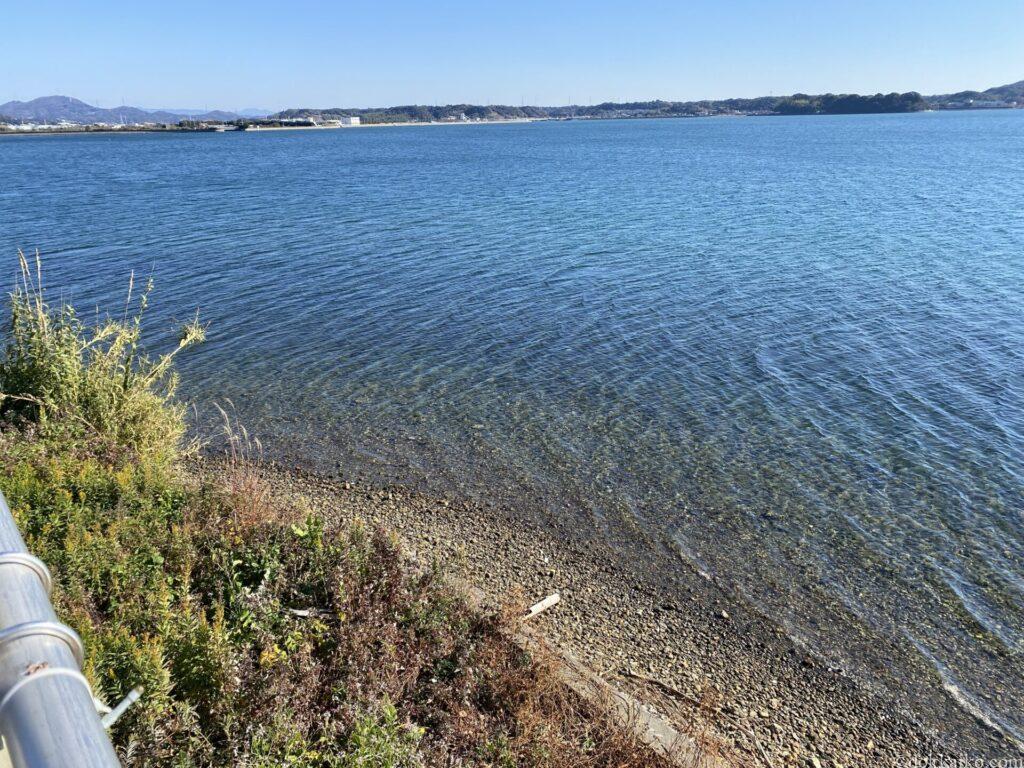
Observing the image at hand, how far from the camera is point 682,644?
32.9 feet

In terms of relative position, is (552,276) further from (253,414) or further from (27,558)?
(27,558)

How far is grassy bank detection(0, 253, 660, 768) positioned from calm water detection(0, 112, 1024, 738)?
5.04 m

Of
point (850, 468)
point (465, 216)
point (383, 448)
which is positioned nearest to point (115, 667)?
point (383, 448)

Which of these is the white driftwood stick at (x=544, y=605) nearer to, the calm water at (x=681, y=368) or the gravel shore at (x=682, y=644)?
the gravel shore at (x=682, y=644)

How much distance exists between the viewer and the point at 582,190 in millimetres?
59594

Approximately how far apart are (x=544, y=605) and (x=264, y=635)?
4634 millimetres

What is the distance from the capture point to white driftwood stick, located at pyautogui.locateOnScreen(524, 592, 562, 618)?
10.0 metres

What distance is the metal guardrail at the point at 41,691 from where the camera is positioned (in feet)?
5.21

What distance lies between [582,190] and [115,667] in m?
57.9

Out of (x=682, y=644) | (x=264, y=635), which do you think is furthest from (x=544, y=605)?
(x=264, y=635)

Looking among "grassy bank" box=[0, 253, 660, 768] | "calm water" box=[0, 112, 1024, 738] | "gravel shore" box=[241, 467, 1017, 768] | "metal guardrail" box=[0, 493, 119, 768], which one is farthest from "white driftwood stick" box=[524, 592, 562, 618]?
"metal guardrail" box=[0, 493, 119, 768]

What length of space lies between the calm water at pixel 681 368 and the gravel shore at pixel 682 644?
28.6 inches

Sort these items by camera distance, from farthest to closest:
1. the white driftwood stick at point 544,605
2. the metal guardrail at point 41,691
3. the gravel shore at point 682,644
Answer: the white driftwood stick at point 544,605 → the gravel shore at point 682,644 → the metal guardrail at point 41,691

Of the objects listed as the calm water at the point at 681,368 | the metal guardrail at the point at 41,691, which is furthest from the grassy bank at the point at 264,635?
the calm water at the point at 681,368
